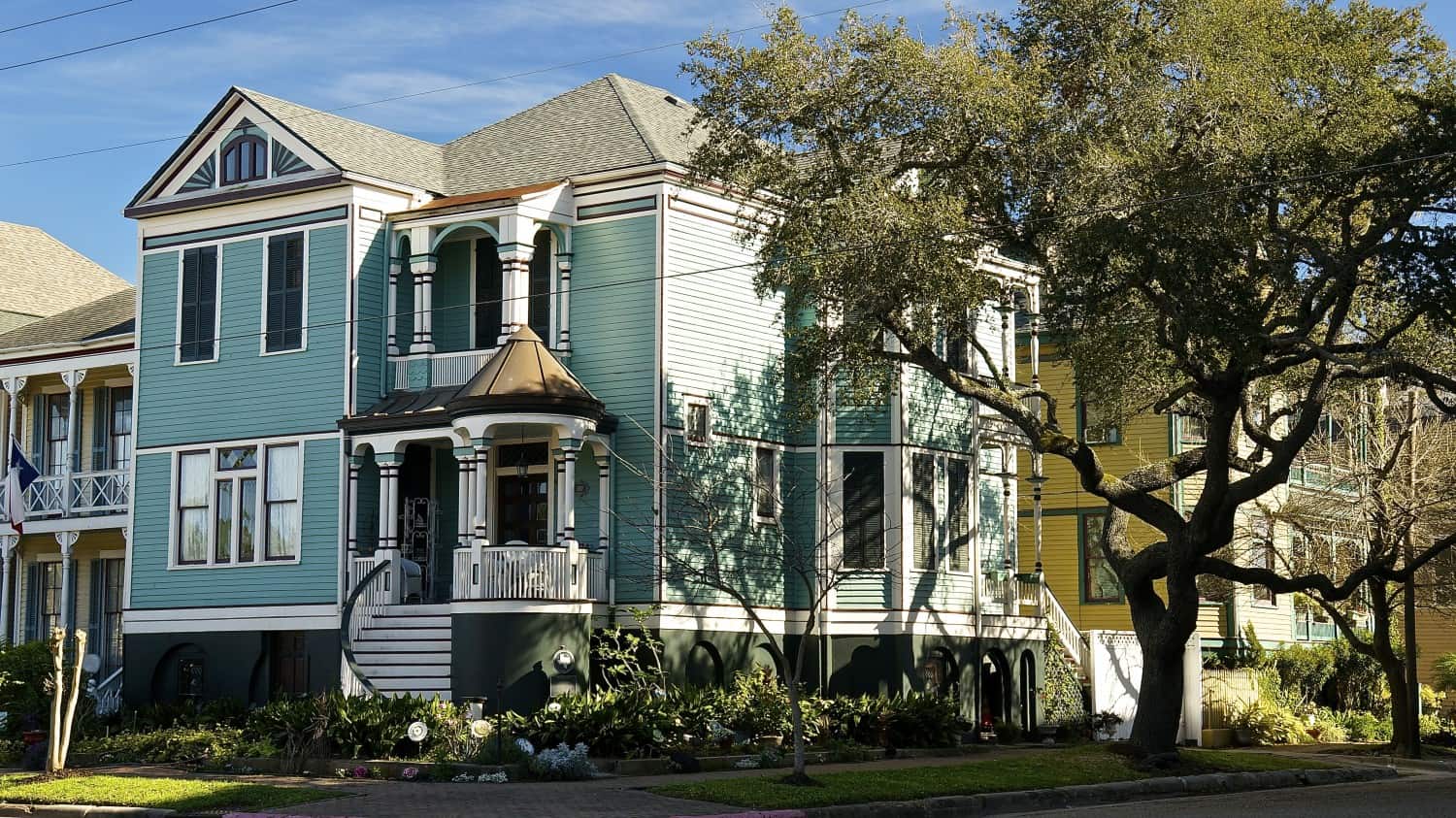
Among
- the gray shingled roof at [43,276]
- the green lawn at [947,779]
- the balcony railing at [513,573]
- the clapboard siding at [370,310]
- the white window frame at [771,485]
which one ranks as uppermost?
the gray shingled roof at [43,276]

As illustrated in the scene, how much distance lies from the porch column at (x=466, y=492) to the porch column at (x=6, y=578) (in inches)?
467

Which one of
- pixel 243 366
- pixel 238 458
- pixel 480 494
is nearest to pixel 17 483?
pixel 238 458

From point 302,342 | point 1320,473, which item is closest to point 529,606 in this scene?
point 302,342

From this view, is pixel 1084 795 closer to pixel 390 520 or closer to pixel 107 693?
pixel 390 520

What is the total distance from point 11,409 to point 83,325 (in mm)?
2256

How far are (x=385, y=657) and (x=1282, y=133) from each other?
15859 millimetres

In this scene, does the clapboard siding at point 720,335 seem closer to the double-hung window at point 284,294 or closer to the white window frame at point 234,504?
the double-hung window at point 284,294

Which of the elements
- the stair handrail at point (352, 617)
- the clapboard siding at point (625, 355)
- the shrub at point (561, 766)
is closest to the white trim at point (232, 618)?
the stair handrail at point (352, 617)

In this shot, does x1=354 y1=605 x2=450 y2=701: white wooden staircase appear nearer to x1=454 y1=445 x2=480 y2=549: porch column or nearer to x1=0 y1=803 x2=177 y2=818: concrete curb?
x1=454 y1=445 x2=480 y2=549: porch column

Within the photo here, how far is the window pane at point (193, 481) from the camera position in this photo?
31734 millimetres

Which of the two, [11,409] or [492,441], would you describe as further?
[11,409]

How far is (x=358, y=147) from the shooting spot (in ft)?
105

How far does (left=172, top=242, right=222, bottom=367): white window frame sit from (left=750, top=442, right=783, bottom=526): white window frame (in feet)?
30.5

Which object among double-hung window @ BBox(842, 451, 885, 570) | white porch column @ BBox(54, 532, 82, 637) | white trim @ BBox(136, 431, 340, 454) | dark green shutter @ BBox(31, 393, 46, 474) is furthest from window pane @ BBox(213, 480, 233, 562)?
double-hung window @ BBox(842, 451, 885, 570)
